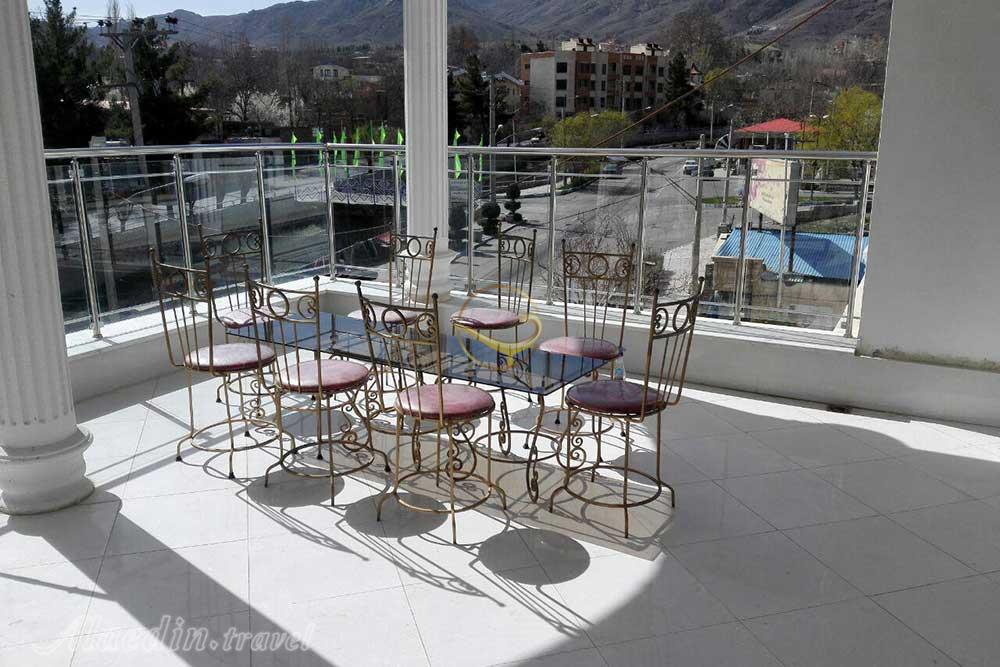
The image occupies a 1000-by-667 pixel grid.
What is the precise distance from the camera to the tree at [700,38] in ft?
104

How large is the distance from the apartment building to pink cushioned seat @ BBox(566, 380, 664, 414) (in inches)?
1091

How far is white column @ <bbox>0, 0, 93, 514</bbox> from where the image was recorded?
258 centimetres

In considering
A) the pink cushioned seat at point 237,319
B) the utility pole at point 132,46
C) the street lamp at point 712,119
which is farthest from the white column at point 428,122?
the utility pole at point 132,46

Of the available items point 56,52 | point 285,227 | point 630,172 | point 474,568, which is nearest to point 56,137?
point 56,52

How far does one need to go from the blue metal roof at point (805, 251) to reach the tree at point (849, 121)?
17448 mm

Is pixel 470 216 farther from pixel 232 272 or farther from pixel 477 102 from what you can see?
pixel 477 102

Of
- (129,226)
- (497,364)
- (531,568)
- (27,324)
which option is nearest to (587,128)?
(129,226)

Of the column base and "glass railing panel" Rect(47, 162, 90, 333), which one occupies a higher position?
"glass railing panel" Rect(47, 162, 90, 333)

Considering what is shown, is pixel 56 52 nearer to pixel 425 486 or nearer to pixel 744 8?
pixel 744 8

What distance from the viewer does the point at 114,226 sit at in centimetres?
448

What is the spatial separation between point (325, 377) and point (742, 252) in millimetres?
2645

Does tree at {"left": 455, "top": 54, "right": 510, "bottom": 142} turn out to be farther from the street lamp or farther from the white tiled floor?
the white tiled floor

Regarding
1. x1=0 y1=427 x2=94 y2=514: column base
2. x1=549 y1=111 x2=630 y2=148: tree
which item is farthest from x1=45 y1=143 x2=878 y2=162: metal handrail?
x1=549 y1=111 x2=630 y2=148: tree

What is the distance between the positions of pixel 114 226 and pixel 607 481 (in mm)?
3226
